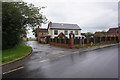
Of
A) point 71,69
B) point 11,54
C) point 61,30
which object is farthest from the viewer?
point 61,30

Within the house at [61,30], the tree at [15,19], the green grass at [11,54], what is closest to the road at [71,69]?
the green grass at [11,54]

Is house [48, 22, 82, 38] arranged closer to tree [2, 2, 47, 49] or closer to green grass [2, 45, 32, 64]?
tree [2, 2, 47, 49]

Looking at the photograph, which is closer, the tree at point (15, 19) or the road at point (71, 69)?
the road at point (71, 69)

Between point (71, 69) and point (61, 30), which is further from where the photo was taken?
point (61, 30)

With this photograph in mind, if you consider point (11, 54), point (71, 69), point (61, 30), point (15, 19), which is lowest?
point (71, 69)

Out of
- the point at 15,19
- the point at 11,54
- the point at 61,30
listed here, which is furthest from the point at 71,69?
the point at 61,30

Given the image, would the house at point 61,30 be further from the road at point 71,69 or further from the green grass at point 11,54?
the road at point 71,69

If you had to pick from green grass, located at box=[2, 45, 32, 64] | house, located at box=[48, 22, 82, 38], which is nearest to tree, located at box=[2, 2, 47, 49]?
green grass, located at box=[2, 45, 32, 64]

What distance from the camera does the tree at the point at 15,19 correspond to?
10000 mm

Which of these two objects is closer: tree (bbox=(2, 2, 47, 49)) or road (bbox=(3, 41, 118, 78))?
road (bbox=(3, 41, 118, 78))

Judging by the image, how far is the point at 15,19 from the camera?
33.4 feet

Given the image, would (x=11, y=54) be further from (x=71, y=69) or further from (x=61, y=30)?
(x=61, y=30)

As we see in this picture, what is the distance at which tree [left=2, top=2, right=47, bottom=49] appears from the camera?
10.0 metres

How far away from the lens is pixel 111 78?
12.7ft
